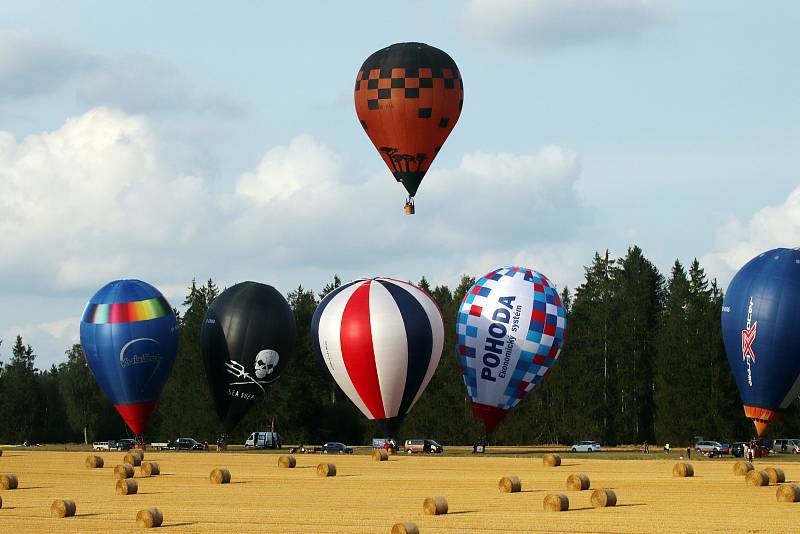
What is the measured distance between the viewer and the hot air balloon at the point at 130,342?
251ft

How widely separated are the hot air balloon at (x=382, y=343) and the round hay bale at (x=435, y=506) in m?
33.6

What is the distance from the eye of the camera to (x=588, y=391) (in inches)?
4284

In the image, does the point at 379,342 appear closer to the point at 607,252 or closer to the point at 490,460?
the point at 490,460

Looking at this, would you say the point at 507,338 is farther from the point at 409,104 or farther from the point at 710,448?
the point at 409,104

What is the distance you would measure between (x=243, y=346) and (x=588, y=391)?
36789mm

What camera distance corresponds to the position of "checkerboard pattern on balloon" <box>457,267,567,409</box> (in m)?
75.4

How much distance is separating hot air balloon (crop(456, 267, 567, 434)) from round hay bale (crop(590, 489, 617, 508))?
3351 centimetres

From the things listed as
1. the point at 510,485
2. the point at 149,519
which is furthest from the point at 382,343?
the point at 149,519

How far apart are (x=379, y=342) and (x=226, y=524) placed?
119ft

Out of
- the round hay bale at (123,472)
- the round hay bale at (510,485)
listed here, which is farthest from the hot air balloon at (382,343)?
the round hay bale at (510,485)

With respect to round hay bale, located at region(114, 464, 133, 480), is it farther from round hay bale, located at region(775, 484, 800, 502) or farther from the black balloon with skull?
the black balloon with skull

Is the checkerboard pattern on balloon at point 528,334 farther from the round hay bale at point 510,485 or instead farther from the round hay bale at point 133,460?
the round hay bale at point 510,485

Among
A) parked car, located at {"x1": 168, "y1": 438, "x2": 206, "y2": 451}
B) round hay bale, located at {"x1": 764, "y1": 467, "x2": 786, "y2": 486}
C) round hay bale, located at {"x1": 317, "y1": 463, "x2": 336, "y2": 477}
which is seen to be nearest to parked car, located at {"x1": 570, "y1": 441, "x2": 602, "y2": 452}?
parked car, located at {"x1": 168, "y1": 438, "x2": 206, "y2": 451}

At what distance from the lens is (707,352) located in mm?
104125
